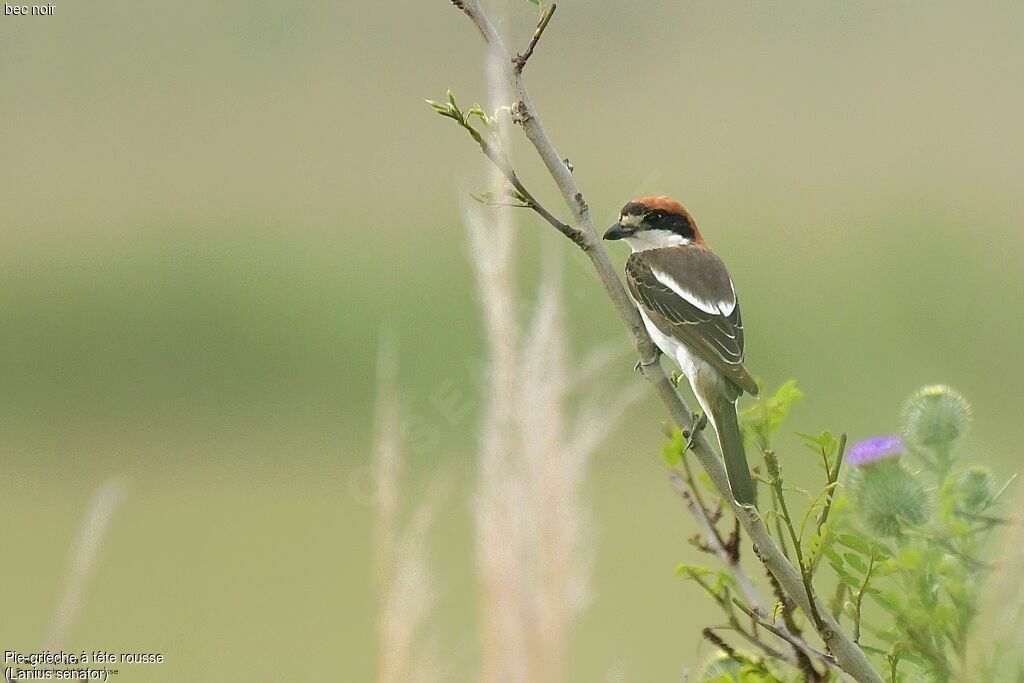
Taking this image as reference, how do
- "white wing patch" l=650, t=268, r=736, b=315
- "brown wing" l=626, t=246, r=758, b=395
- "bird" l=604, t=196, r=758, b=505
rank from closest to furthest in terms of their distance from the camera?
"bird" l=604, t=196, r=758, b=505 < "brown wing" l=626, t=246, r=758, b=395 < "white wing patch" l=650, t=268, r=736, b=315

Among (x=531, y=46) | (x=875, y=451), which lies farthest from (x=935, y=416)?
(x=531, y=46)

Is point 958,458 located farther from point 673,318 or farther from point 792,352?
point 792,352

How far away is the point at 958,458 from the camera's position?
1404 millimetres

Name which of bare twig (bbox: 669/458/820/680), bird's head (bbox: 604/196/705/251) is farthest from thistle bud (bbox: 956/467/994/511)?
bird's head (bbox: 604/196/705/251)

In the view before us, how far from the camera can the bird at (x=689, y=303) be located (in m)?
1.95

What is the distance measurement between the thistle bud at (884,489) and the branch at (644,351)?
0.42 feet

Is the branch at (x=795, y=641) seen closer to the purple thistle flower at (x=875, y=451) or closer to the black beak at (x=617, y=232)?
the purple thistle flower at (x=875, y=451)

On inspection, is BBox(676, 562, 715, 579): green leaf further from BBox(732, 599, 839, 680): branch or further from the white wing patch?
the white wing patch

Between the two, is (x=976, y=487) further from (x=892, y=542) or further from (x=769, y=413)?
(x=769, y=413)

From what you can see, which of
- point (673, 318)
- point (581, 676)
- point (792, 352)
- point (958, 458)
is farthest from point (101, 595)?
point (958, 458)

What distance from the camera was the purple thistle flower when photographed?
137 centimetres

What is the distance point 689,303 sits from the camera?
220 centimetres

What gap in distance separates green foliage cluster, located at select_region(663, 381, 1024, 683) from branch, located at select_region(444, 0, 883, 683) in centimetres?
2

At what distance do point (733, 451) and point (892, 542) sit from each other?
0.31 meters
